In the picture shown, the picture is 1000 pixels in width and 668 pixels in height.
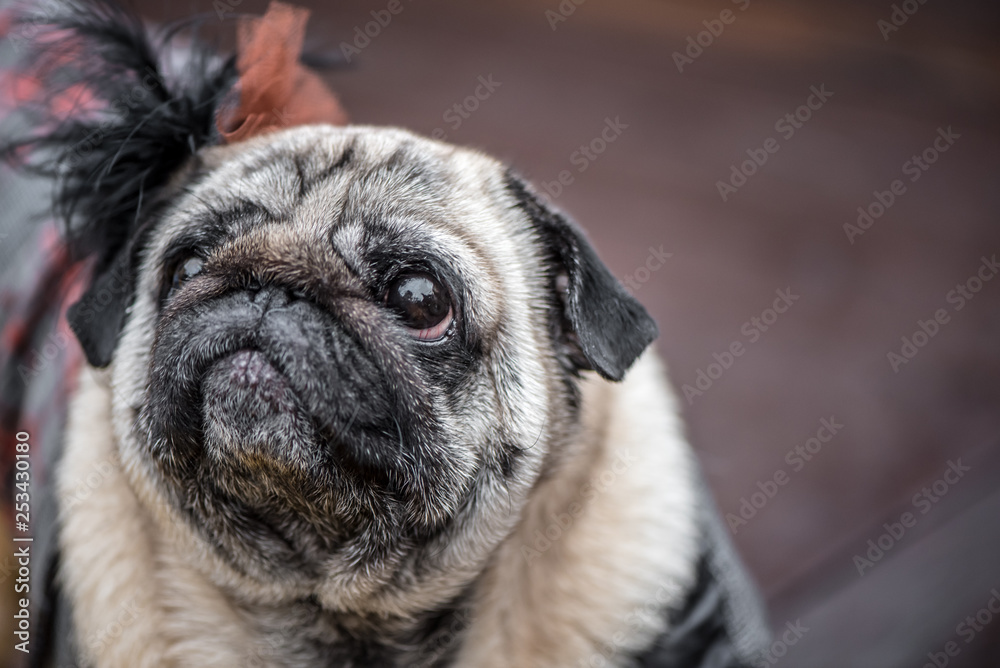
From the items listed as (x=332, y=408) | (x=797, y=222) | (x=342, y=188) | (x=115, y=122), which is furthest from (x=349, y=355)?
(x=797, y=222)

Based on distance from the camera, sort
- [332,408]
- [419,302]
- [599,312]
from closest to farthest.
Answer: [332,408] < [419,302] < [599,312]

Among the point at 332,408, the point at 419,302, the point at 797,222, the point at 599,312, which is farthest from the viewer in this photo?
the point at 797,222

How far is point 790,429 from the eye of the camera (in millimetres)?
3246

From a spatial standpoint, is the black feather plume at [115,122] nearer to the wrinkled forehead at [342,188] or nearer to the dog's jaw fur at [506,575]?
the wrinkled forehead at [342,188]

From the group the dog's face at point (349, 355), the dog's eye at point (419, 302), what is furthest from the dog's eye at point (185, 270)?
the dog's eye at point (419, 302)

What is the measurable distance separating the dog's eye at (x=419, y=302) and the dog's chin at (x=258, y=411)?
0.79 feet

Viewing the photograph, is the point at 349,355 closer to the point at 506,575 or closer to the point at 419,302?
the point at 419,302

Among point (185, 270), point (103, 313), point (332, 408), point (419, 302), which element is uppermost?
point (419, 302)

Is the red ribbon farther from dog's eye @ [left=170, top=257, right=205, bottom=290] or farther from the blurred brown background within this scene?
the blurred brown background

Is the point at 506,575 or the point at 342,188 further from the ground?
the point at 342,188

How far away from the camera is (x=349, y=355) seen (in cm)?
135

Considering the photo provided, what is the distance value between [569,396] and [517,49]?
3.18 meters

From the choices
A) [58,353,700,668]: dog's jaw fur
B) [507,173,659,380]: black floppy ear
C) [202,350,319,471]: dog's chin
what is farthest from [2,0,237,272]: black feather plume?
[507,173,659,380]: black floppy ear

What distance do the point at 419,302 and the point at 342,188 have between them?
0.91 feet
